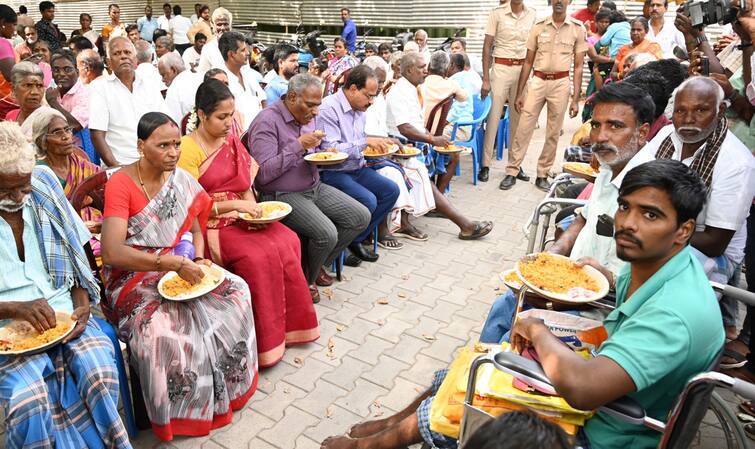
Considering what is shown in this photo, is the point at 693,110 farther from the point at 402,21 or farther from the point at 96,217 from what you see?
the point at 402,21

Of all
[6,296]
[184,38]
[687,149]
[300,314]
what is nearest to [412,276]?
[300,314]

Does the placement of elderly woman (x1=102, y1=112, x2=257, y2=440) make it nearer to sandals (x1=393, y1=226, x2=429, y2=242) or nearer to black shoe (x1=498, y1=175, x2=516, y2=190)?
sandals (x1=393, y1=226, x2=429, y2=242)

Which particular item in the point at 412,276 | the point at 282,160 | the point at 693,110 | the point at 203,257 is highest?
the point at 693,110

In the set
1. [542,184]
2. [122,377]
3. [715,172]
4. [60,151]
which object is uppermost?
[60,151]

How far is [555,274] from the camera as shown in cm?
259

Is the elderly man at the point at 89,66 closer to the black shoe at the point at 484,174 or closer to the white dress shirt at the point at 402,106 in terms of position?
the white dress shirt at the point at 402,106

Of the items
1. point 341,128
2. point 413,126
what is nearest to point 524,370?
point 341,128

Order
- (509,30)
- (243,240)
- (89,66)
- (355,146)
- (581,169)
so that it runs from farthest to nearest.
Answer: (509,30)
(89,66)
(355,146)
(581,169)
(243,240)

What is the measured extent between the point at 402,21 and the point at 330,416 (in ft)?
48.1

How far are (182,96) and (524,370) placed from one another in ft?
16.2

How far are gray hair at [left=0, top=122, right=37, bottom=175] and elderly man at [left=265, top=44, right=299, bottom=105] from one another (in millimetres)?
4472

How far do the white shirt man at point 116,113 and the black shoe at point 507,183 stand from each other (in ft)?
14.7

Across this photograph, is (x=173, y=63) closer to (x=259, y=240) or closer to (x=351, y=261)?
(x=351, y=261)

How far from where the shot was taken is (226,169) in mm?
3664
